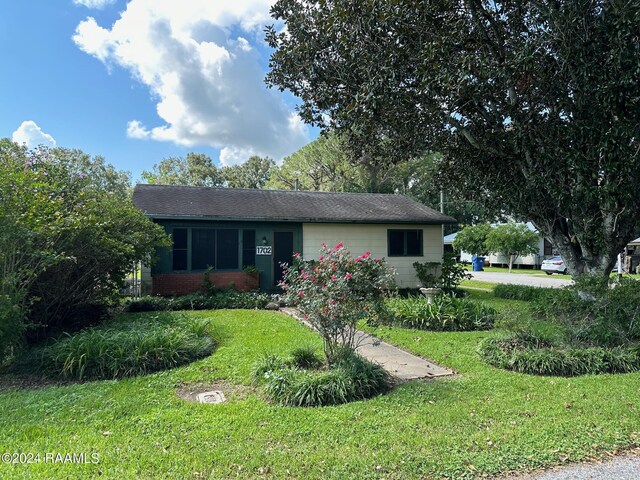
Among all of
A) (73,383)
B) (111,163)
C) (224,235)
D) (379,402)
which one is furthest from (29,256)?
(111,163)

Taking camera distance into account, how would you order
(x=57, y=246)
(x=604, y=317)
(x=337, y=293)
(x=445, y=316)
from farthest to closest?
(x=445, y=316)
(x=57, y=246)
(x=604, y=317)
(x=337, y=293)

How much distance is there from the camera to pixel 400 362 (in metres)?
5.77

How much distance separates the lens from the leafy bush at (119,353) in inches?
202

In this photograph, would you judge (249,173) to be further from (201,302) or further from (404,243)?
(201,302)

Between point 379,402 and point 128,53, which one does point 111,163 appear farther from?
point 379,402

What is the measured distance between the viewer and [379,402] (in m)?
4.18

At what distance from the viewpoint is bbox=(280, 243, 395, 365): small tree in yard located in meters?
4.72

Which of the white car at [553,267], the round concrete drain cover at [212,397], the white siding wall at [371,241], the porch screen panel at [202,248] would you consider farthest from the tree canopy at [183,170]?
the round concrete drain cover at [212,397]

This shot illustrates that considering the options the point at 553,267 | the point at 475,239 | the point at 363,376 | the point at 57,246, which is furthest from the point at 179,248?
the point at 475,239

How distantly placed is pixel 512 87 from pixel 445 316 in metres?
4.60

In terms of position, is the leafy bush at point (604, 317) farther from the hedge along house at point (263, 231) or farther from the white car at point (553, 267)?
the white car at point (553, 267)

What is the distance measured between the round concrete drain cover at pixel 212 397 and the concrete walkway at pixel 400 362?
1834 mm

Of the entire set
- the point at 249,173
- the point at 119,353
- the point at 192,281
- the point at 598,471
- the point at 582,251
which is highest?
the point at 249,173

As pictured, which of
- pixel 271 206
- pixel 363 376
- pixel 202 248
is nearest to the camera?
pixel 363 376
